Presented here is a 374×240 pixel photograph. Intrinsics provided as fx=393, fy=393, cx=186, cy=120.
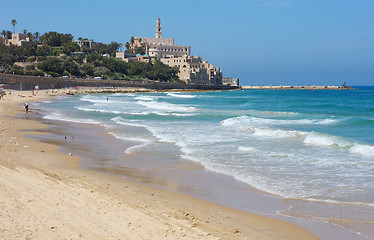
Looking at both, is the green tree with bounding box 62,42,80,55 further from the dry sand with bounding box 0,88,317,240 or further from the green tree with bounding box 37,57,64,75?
the dry sand with bounding box 0,88,317,240

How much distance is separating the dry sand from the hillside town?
305ft

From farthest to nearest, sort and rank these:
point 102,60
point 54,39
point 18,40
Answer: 1. point 54,39
2. point 18,40
3. point 102,60

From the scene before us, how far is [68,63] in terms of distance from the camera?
111m

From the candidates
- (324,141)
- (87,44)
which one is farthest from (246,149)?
(87,44)

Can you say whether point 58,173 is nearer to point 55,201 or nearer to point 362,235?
point 55,201

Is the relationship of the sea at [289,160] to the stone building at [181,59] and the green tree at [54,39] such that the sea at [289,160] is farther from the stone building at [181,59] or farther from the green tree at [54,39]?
the green tree at [54,39]

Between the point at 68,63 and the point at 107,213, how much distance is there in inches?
4330

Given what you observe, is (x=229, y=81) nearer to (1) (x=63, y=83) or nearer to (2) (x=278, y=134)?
(1) (x=63, y=83)

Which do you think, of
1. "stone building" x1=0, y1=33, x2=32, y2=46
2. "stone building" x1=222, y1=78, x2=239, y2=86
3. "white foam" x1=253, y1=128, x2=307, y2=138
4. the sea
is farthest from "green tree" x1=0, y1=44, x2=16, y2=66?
"white foam" x1=253, y1=128, x2=307, y2=138

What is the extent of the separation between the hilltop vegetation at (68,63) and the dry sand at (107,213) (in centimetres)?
9467

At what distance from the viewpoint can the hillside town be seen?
354 feet

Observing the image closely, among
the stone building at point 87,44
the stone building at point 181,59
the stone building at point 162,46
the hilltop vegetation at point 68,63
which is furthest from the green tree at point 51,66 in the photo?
the stone building at point 162,46

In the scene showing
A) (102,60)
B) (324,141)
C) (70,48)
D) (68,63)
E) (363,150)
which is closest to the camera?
(363,150)

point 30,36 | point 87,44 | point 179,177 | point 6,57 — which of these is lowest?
point 179,177
